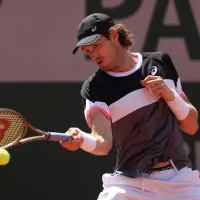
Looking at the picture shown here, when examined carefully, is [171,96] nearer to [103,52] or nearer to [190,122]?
[190,122]

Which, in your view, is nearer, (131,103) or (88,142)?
(88,142)

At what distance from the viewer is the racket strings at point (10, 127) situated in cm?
399

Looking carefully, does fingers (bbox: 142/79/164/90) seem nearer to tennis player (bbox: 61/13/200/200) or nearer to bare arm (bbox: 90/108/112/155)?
tennis player (bbox: 61/13/200/200)

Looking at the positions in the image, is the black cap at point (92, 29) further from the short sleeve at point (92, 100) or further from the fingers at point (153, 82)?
the fingers at point (153, 82)

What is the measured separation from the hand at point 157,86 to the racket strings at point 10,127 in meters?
0.70

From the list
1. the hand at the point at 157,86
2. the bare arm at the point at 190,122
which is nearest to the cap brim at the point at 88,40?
the hand at the point at 157,86

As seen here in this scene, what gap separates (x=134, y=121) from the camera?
3971 millimetres

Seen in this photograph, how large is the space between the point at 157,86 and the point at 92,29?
1.54ft

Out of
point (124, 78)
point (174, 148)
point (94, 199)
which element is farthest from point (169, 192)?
point (94, 199)

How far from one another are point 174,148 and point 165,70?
17.0 inches

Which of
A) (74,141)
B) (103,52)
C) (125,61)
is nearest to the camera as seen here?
(74,141)

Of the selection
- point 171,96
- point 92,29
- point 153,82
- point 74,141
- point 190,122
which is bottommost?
point 190,122

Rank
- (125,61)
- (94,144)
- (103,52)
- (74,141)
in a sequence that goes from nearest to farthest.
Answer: (74,141) < (94,144) < (103,52) < (125,61)

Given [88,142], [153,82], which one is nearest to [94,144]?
[88,142]
